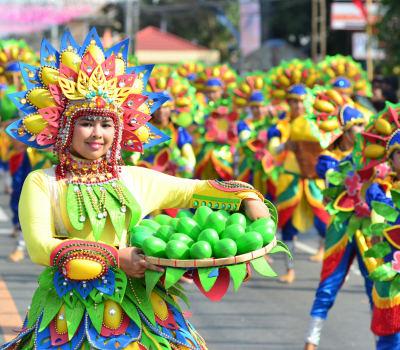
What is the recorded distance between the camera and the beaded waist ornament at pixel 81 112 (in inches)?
109

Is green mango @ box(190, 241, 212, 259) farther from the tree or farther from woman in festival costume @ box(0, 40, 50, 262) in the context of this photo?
the tree

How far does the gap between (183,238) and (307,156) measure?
14.8 feet

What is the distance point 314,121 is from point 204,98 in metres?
4.68

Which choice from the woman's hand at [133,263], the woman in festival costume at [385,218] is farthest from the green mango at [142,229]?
the woman in festival costume at [385,218]

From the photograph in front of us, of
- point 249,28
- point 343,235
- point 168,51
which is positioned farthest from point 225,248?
point 168,51

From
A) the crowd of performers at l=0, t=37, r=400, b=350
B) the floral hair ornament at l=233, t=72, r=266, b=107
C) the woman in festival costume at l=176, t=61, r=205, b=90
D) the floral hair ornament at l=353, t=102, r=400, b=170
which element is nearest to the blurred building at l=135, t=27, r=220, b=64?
the crowd of performers at l=0, t=37, r=400, b=350

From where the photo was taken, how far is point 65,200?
9.05ft

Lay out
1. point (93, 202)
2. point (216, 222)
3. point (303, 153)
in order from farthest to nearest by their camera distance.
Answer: point (303, 153) < point (93, 202) < point (216, 222)

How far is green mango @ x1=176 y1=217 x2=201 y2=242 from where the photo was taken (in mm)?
2535

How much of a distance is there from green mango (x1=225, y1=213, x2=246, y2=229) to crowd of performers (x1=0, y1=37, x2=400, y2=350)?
0.70m

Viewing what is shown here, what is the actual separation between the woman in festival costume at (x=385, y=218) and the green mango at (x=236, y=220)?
41.9 inches

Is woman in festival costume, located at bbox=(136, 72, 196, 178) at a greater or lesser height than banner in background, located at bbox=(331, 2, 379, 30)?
lesser

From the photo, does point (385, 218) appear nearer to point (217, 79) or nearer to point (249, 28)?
point (217, 79)

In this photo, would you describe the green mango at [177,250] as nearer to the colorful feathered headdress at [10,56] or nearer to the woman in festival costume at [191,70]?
the colorful feathered headdress at [10,56]
